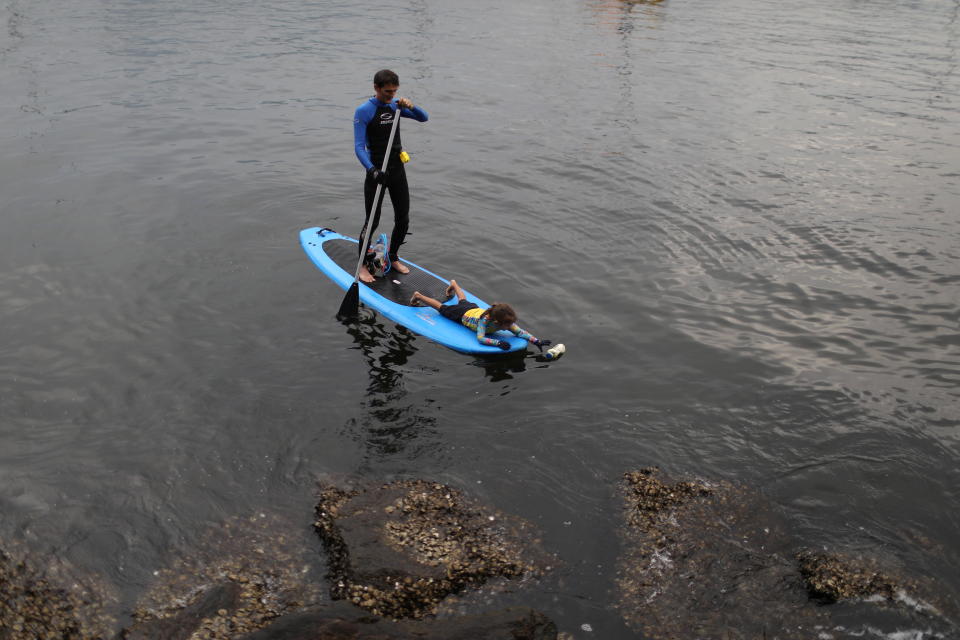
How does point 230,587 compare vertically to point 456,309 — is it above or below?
below

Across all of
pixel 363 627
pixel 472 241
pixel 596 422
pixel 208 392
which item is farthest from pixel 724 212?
pixel 363 627

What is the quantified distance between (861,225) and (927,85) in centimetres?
1347

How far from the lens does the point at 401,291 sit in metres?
11.5

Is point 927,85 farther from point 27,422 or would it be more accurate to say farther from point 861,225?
point 27,422

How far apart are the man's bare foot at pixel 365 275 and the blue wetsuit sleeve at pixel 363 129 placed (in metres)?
1.67

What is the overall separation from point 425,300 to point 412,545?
15.5 feet

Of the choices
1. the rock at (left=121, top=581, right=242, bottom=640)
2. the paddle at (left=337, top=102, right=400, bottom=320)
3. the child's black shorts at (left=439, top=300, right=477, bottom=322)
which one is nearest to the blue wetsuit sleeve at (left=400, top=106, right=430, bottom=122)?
the paddle at (left=337, top=102, right=400, bottom=320)

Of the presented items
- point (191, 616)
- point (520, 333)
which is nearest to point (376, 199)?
point (520, 333)

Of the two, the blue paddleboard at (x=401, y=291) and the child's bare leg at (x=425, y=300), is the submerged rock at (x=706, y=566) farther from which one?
the child's bare leg at (x=425, y=300)

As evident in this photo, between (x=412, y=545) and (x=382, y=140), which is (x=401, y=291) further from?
(x=412, y=545)

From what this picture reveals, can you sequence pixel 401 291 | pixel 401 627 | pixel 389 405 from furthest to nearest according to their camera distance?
pixel 401 291, pixel 389 405, pixel 401 627

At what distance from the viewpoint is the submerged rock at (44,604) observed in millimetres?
6105

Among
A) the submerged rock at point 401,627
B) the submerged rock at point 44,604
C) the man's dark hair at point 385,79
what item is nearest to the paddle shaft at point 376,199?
the man's dark hair at point 385,79

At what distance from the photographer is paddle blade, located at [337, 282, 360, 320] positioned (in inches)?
435
